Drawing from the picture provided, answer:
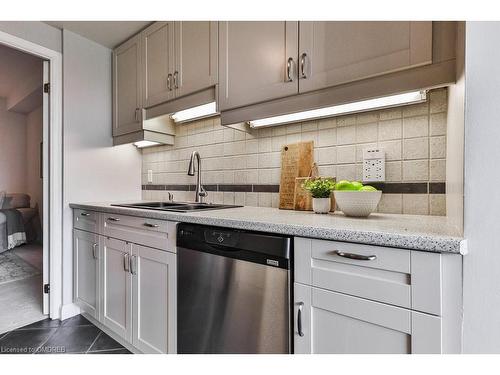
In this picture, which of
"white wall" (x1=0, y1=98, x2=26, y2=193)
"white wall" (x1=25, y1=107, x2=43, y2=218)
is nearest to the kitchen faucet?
"white wall" (x1=25, y1=107, x2=43, y2=218)

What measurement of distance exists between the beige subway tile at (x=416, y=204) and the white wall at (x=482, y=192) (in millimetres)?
590

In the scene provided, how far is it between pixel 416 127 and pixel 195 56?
1.32 metres

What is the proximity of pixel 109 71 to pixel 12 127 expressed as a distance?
4.80 metres

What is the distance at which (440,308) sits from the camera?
0.72 meters

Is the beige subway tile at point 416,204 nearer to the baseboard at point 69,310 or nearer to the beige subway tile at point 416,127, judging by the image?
the beige subway tile at point 416,127

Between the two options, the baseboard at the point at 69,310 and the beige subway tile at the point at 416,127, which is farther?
the baseboard at the point at 69,310

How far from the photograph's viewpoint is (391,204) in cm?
134

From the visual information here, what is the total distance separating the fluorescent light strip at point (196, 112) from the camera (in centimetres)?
181

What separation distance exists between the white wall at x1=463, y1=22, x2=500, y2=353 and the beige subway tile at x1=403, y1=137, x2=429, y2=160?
0.59 m

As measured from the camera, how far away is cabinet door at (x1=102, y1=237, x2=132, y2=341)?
1.62 m

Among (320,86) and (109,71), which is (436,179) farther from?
(109,71)

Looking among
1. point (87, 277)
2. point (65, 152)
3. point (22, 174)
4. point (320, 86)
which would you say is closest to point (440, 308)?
point (320, 86)

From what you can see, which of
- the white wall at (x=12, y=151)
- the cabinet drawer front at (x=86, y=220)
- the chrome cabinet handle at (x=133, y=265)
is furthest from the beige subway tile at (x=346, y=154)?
the white wall at (x=12, y=151)

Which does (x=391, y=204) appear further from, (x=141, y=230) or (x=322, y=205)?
(x=141, y=230)
